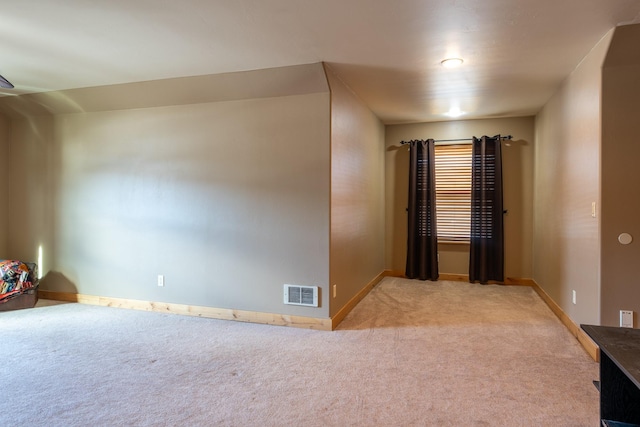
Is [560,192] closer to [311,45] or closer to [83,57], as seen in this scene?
[311,45]

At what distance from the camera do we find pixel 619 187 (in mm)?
2506

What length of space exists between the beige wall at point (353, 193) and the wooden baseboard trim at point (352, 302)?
0.17ft

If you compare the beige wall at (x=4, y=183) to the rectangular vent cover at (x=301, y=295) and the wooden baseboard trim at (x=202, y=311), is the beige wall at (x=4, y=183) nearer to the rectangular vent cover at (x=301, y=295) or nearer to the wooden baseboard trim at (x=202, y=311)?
the wooden baseboard trim at (x=202, y=311)

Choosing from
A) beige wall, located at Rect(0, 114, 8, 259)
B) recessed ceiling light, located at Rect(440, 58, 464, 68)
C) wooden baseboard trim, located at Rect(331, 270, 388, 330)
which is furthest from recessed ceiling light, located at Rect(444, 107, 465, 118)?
beige wall, located at Rect(0, 114, 8, 259)

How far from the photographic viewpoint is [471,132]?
5211mm

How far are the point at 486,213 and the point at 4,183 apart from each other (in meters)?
6.02

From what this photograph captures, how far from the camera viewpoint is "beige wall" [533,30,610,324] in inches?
104

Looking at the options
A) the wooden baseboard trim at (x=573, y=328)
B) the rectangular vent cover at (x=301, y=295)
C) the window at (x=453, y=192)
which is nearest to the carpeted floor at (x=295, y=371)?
the wooden baseboard trim at (x=573, y=328)

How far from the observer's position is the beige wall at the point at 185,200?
10.9 ft

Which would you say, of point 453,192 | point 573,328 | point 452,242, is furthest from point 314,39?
point 452,242

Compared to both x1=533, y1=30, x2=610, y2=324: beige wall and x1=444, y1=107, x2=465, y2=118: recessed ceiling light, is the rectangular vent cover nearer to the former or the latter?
x1=533, y1=30, x2=610, y2=324: beige wall

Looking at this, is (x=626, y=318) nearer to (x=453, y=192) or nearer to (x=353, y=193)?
(x=353, y=193)

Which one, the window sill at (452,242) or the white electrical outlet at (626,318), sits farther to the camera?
the window sill at (452,242)

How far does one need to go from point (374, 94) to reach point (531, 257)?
3185 mm
